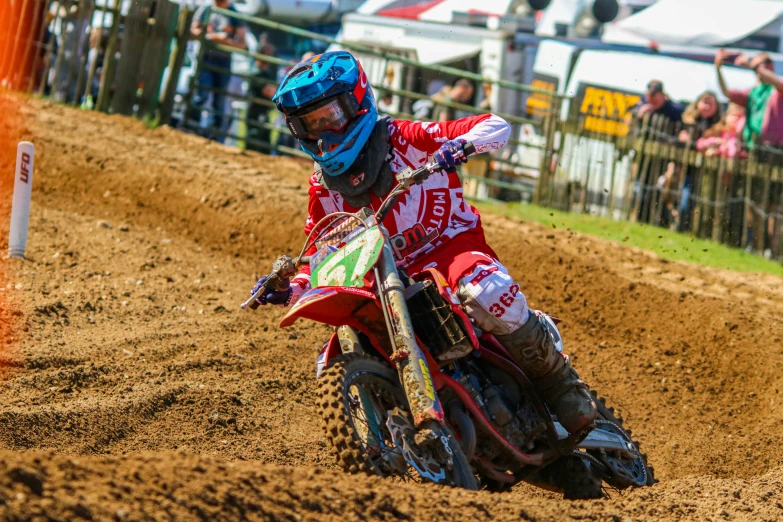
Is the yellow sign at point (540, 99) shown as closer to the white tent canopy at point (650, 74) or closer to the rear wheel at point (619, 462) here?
the white tent canopy at point (650, 74)

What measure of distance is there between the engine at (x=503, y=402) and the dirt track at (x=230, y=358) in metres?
0.34

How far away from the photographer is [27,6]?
14469 millimetres

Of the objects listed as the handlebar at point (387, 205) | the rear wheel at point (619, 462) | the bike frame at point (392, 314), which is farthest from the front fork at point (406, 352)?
the rear wheel at point (619, 462)

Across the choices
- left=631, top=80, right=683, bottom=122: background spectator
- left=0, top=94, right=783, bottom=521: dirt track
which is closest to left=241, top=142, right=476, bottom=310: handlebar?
left=0, top=94, right=783, bottom=521: dirt track

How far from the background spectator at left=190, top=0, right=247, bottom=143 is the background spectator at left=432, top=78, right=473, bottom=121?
326cm

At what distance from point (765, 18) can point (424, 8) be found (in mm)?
5582

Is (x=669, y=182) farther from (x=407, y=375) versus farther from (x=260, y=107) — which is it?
(x=407, y=375)

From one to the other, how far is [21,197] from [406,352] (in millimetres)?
5154

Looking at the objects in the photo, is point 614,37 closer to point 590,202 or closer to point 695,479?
point 590,202

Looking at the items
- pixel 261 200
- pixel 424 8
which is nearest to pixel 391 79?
pixel 424 8

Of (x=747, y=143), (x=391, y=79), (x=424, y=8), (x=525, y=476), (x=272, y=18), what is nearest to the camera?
(x=525, y=476)

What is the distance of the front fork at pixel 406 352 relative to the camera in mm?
4348

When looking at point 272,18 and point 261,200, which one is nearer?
point 261,200

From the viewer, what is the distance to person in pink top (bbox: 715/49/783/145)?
1212cm
